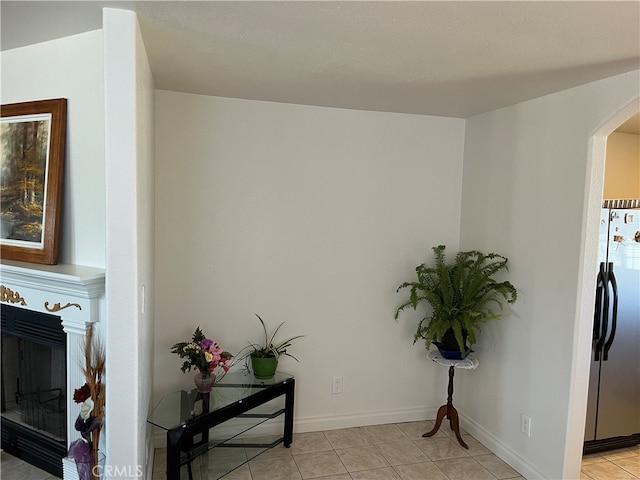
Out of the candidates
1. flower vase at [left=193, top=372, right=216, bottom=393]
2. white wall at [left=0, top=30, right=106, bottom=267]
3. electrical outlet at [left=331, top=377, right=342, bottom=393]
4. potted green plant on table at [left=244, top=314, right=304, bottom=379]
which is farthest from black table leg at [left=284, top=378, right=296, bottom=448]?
white wall at [left=0, top=30, right=106, bottom=267]

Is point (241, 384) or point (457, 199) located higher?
point (457, 199)

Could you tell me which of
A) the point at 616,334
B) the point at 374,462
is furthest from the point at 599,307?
the point at 374,462

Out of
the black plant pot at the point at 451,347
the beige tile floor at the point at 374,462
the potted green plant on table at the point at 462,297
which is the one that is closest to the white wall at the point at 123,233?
the beige tile floor at the point at 374,462

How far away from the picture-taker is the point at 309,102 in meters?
3.09

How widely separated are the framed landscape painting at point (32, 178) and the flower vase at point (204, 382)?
3.36 ft

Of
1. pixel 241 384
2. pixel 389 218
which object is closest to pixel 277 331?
pixel 241 384

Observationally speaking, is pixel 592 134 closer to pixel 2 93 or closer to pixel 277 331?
pixel 277 331

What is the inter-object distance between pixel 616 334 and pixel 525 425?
2.84 feet

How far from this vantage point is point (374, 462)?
2.94 meters

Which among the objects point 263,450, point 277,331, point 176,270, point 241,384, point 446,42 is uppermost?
Result: point 446,42

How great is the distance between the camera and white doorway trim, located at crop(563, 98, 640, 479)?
2436 millimetres

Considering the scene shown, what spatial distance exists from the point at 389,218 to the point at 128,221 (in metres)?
2.03

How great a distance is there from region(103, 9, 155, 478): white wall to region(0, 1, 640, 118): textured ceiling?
175mm

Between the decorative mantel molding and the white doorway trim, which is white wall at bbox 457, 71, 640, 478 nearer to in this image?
the white doorway trim
